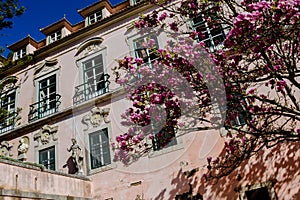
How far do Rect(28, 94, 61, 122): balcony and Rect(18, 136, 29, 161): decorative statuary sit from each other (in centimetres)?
103

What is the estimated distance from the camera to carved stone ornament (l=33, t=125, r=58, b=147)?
1273 cm

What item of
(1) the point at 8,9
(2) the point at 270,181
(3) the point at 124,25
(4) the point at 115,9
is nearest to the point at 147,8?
Result: (3) the point at 124,25

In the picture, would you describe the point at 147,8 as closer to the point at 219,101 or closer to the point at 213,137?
the point at 213,137

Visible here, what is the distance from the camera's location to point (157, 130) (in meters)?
6.95

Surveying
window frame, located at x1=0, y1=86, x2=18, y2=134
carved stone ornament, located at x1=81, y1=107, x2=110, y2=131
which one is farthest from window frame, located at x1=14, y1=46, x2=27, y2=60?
carved stone ornament, located at x1=81, y1=107, x2=110, y2=131

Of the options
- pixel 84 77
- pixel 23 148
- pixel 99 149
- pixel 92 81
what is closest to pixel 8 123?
pixel 23 148

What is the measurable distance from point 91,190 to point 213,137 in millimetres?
4832

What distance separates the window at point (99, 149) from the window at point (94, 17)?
610cm

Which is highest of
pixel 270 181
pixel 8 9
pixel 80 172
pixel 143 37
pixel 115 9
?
pixel 115 9

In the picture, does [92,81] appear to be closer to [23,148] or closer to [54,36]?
[23,148]

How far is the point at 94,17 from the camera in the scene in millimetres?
15086

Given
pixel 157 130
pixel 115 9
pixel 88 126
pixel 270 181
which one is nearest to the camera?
pixel 157 130

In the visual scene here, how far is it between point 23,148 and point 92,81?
413cm

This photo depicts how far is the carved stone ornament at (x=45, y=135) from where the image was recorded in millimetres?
12726
